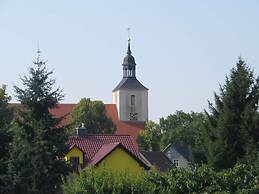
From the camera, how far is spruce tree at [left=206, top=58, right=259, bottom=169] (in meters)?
34.7

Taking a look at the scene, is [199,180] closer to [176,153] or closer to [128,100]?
[176,153]

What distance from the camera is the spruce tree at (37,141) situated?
95.2 ft

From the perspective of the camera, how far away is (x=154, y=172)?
2917cm

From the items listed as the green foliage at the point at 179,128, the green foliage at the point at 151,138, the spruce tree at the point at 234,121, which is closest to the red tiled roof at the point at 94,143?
the spruce tree at the point at 234,121

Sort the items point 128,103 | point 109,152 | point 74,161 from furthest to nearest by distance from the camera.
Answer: point 128,103 < point 109,152 < point 74,161

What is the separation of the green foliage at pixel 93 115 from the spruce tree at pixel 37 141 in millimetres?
61894

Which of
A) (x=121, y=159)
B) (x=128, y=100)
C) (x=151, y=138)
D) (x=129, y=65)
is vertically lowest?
(x=121, y=159)

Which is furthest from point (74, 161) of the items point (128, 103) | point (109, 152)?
point (128, 103)

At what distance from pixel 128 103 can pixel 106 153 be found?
99.6 metres

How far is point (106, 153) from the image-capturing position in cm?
4116

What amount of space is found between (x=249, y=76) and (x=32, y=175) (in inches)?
489

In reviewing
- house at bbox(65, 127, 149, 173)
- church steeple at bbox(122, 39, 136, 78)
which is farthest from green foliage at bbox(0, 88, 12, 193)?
church steeple at bbox(122, 39, 136, 78)

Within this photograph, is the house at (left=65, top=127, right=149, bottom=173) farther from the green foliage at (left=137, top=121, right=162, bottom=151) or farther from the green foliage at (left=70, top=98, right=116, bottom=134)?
the green foliage at (left=137, top=121, right=162, bottom=151)

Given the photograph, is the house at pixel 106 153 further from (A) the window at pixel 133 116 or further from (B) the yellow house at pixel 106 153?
(A) the window at pixel 133 116
